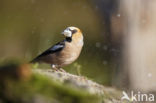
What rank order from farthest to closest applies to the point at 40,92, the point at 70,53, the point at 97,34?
the point at 97,34, the point at 70,53, the point at 40,92

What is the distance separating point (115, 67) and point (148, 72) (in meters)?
0.77

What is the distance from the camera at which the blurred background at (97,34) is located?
32.0ft

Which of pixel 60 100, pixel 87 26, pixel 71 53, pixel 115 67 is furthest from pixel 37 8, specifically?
pixel 60 100

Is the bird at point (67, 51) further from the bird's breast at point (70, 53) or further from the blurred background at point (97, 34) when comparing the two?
the blurred background at point (97, 34)

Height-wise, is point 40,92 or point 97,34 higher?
point 40,92

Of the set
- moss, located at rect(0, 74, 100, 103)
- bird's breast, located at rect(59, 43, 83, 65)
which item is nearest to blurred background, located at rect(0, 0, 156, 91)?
bird's breast, located at rect(59, 43, 83, 65)

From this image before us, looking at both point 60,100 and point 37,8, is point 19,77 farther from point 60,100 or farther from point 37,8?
point 37,8

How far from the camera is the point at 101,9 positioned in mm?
10078

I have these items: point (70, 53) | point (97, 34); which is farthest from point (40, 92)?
point (97, 34)

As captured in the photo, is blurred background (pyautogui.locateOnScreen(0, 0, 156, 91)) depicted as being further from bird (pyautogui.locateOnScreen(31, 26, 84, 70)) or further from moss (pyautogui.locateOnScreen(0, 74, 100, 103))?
moss (pyautogui.locateOnScreen(0, 74, 100, 103))

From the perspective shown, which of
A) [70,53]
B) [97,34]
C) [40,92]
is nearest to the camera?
[40,92]

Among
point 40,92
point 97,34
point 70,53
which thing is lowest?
point 97,34

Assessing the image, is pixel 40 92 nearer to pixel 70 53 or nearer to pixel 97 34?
pixel 70 53

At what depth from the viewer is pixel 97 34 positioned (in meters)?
14.8
